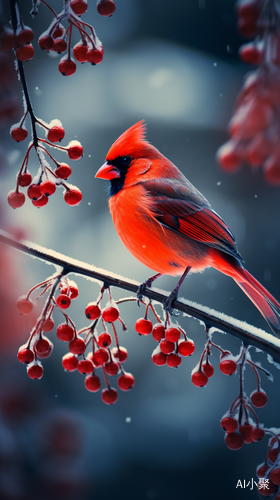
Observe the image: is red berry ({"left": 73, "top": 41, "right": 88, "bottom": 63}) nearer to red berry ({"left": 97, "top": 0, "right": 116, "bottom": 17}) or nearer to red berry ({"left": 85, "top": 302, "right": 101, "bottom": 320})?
red berry ({"left": 97, "top": 0, "right": 116, "bottom": 17})

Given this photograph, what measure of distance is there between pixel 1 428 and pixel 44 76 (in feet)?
4.19

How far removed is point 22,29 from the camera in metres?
0.54

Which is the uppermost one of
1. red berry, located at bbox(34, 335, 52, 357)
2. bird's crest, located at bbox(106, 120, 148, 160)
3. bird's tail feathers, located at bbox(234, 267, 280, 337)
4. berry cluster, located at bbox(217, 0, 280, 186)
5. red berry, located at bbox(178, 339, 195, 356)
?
berry cluster, located at bbox(217, 0, 280, 186)

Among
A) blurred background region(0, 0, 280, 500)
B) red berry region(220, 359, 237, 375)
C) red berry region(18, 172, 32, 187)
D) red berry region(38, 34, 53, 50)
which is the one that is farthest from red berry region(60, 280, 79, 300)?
blurred background region(0, 0, 280, 500)

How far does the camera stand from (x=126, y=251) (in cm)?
158

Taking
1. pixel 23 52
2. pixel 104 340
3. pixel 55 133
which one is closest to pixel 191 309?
pixel 104 340

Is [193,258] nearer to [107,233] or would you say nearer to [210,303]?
[107,233]

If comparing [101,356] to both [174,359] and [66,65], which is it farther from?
[66,65]

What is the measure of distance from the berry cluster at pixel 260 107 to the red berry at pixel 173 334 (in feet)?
1.52

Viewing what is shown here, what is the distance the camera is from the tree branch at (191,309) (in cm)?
65

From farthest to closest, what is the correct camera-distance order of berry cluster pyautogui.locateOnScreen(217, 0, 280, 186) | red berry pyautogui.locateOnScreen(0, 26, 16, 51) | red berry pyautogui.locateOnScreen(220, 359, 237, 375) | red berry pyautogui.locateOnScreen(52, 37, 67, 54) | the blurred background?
the blurred background < red berry pyautogui.locateOnScreen(220, 359, 237, 375) < red berry pyautogui.locateOnScreen(52, 37, 67, 54) < red berry pyautogui.locateOnScreen(0, 26, 16, 51) < berry cluster pyautogui.locateOnScreen(217, 0, 280, 186)

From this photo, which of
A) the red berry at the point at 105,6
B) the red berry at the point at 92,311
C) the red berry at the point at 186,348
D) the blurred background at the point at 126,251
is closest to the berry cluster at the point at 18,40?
the red berry at the point at 105,6

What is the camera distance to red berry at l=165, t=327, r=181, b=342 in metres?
0.71

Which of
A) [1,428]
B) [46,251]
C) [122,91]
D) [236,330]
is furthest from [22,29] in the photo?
[122,91]
